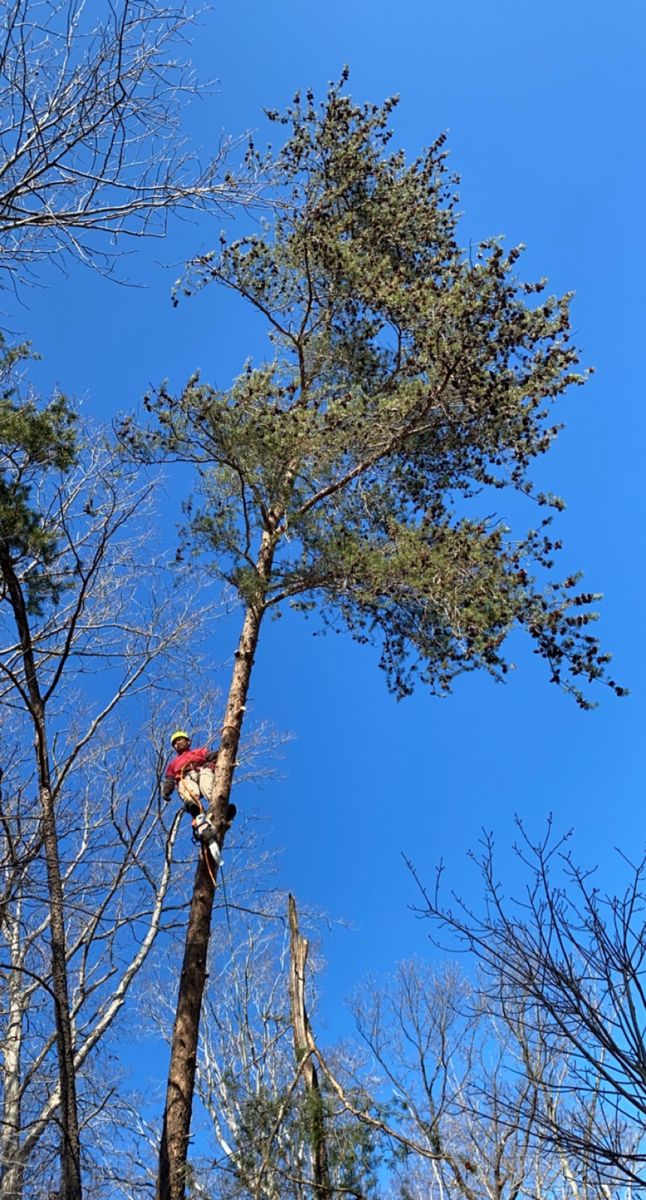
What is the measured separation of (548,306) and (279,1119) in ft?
20.6

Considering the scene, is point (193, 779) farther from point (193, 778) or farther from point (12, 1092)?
point (12, 1092)

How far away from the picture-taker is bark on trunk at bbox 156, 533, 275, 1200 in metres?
4.47

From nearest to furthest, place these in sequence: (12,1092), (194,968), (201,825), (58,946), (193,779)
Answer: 1. (58,946)
2. (194,968)
3. (201,825)
4. (193,779)
5. (12,1092)

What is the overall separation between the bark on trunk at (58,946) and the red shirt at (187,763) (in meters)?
1.64

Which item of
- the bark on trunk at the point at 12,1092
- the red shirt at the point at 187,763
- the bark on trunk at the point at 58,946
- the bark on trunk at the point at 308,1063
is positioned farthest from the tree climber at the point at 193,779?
the bark on trunk at the point at 12,1092

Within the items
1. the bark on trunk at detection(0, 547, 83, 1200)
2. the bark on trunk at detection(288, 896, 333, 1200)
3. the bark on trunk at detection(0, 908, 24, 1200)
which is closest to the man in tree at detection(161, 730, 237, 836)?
the bark on trunk at detection(288, 896, 333, 1200)

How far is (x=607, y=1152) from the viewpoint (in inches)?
132

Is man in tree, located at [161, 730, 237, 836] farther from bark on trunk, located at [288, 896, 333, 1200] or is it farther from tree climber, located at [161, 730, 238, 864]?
bark on trunk, located at [288, 896, 333, 1200]

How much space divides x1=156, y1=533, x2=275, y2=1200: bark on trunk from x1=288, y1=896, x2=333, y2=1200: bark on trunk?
24.0 inches

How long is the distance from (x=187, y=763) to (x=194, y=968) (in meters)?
1.55

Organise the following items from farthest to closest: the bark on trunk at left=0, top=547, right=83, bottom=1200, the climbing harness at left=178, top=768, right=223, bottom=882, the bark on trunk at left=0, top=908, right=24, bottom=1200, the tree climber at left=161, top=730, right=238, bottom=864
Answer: the bark on trunk at left=0, top=908, right=24, bottom=1200 → the tree climber at left=161, top=730, right=238, bottom=864 → the climbing harness at left=178, top=768, right=223, bottom=882 → the bark on trunk at left=0, top=547, right=83, bottom=1200

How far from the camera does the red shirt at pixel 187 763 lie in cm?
613

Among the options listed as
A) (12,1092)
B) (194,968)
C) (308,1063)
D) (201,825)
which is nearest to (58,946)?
(194,968)

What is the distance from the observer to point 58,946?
4262 mm
